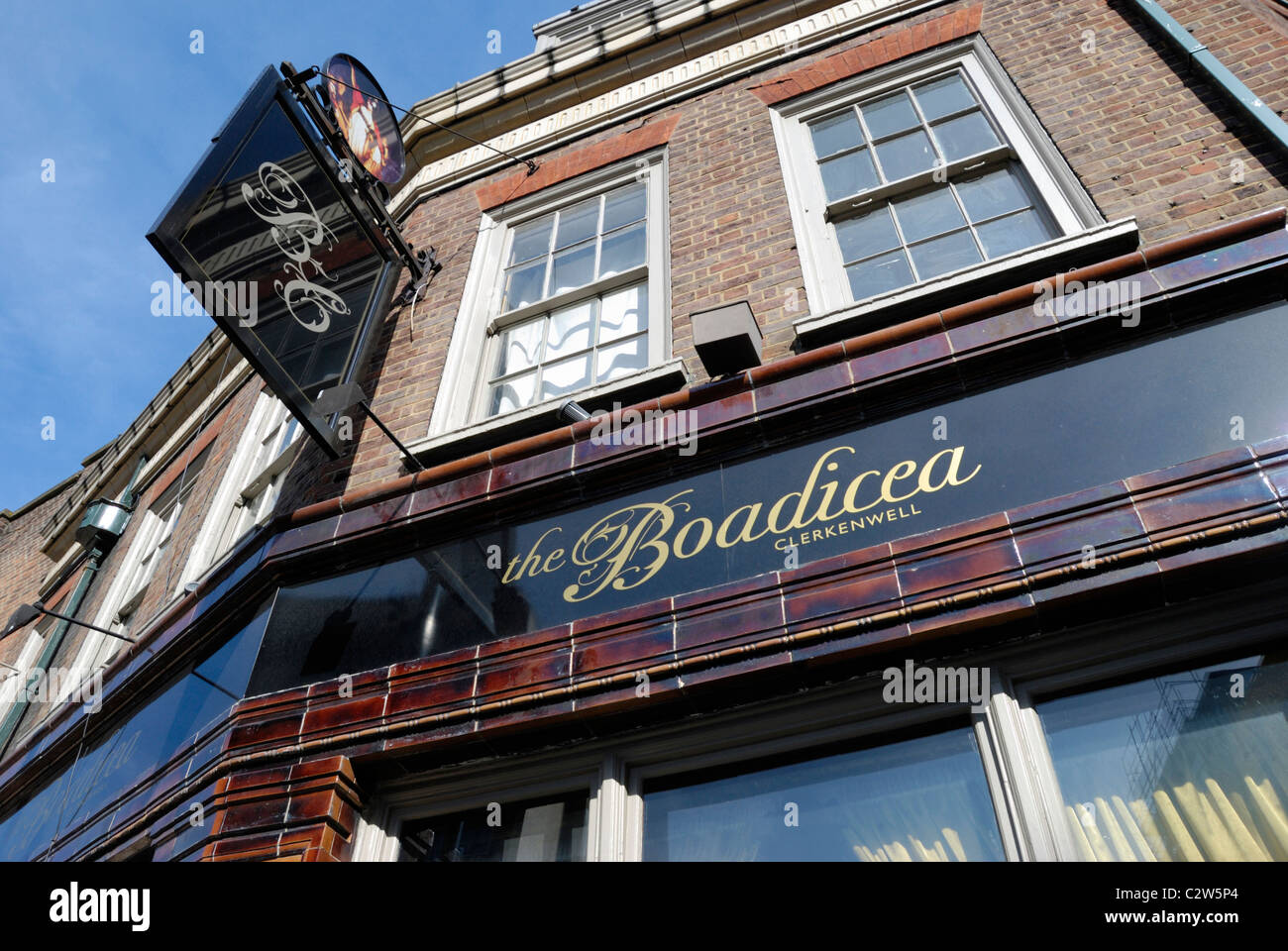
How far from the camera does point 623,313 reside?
671 cm

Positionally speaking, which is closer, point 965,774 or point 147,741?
point 965,774

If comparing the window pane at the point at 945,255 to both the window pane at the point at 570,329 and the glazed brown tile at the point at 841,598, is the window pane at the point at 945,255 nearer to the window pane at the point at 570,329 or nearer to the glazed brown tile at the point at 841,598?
the window pane at the point at 570,329

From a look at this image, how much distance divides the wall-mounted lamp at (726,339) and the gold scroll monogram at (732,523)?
0.81m

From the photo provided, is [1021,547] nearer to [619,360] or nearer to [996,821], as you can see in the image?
[996,821]

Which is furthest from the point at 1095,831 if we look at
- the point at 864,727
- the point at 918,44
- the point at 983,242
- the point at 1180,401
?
the point at 918,44

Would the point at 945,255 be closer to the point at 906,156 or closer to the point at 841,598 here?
the point at 906,156

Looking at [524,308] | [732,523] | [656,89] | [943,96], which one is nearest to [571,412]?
[732,523]

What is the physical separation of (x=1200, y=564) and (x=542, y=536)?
9.56 ft

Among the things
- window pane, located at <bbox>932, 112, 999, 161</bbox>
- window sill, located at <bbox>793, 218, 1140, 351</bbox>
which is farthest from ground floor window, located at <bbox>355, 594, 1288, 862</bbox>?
window pane, located at <bbox>932, 112, 999, 161</bbox>

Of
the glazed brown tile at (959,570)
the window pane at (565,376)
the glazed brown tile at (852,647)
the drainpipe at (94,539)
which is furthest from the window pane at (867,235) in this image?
the drainpipe at (94,539)

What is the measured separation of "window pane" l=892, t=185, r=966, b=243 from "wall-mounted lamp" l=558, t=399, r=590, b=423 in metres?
2.43

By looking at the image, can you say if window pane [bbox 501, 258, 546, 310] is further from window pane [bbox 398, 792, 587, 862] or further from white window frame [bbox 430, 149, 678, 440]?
window pane [bbox 398, 792, 587, 862]

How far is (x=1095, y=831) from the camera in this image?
3088 millimetres

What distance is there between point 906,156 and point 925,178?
0.42 meters
